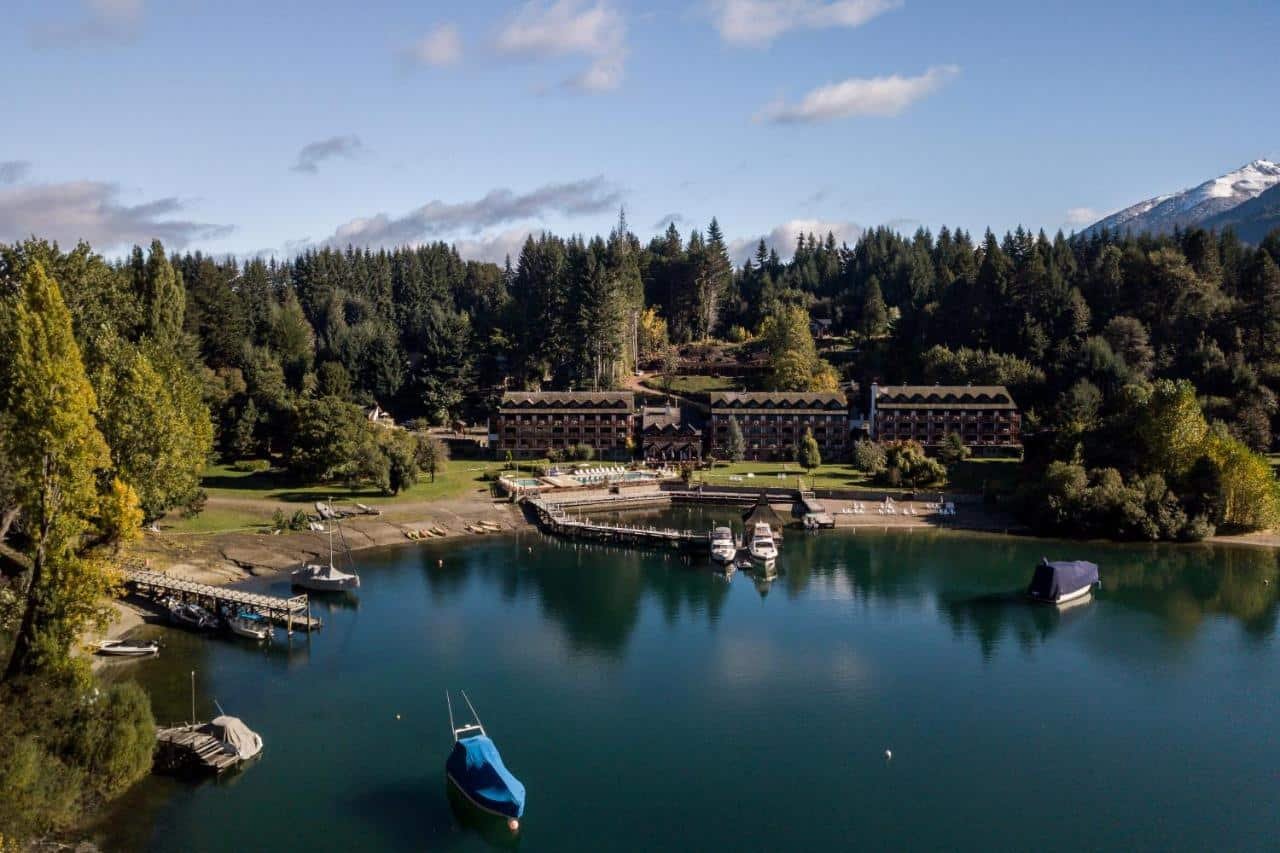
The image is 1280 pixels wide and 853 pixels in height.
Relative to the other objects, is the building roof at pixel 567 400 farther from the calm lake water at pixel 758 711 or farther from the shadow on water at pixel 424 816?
the shadow on water at pixel 424 816

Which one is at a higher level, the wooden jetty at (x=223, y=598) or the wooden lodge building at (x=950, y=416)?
the wooden lodge building at (x=950, y=416)

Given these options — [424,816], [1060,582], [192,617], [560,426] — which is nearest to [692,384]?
[560,426]

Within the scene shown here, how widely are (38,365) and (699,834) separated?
3013 cm

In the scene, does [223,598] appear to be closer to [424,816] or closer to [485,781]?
[424,816]

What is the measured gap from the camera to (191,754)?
38719mm

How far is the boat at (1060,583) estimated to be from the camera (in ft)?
207

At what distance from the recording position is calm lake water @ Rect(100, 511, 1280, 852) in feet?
117

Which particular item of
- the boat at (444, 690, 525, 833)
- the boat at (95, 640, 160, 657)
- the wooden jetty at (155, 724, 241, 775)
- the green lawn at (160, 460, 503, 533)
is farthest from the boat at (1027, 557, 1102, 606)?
the boat at (95, 640, 160, 657)

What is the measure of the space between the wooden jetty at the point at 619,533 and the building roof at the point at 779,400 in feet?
102

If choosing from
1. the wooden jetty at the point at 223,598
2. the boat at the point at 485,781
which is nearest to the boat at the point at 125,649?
the wooden jetty at the point at 223,598

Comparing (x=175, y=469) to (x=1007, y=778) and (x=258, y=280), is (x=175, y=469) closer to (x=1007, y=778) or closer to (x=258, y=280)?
(x=1007, y=778)

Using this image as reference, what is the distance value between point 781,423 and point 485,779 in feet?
264

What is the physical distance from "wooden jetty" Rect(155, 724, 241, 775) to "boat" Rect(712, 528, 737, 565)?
137ft

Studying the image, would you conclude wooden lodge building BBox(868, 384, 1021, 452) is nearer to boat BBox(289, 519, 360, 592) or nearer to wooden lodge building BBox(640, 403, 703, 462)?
wooden lodge building BBox(640, 403, 703, 462)
